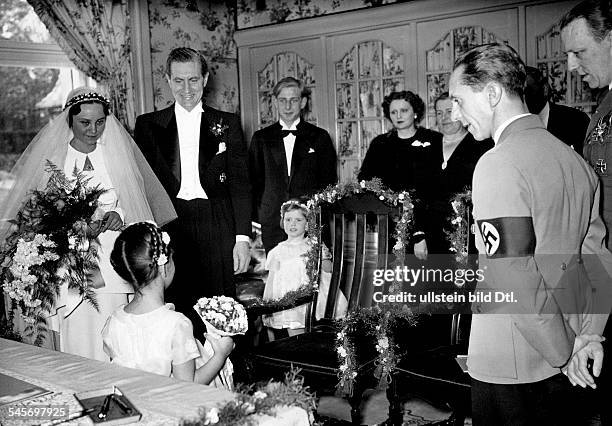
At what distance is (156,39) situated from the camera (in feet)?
19.4

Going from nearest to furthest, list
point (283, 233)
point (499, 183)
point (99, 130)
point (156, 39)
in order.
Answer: point (499, 183), point (99, 130), point (283, 233), point (156, 39)

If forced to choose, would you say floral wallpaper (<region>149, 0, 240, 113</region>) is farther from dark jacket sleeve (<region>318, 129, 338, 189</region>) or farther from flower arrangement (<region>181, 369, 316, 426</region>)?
flower arrangement (<region>181, 369, 316, 426</region>)

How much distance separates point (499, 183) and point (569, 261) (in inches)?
10.5

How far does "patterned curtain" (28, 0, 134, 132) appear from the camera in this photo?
5203mm

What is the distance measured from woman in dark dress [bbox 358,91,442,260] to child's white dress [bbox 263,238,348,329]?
70 centimetres

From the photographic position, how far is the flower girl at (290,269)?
4.23 m

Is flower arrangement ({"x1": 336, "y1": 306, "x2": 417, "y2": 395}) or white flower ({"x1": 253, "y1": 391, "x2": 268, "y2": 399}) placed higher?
white flower ({"x1": 253, "y1": 391, "x2": 268, "y2": 399})

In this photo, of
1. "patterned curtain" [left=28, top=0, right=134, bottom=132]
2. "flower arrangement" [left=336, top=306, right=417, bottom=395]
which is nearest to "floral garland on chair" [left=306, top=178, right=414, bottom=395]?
"flower arrangement" [left=336, top=306, right=417, bottom=395]

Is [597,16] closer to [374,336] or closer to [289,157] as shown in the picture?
[374,336]

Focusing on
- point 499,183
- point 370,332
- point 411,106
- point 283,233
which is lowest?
point 370,332

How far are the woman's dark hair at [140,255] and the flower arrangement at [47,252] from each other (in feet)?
1.78

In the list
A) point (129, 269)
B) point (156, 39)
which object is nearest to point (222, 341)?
point (129, 269)

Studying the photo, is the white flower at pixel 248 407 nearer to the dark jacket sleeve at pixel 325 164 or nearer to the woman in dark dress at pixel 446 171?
the woman in dark dress at pixel 446 171

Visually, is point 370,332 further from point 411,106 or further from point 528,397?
point 411,106
